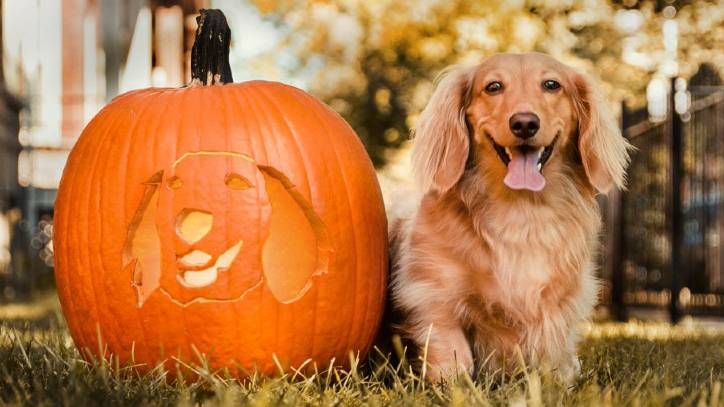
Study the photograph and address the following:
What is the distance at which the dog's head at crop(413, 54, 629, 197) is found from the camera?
2898mm

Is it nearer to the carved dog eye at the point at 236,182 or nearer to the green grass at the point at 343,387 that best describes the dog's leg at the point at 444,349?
the green grass at the point at 343,387

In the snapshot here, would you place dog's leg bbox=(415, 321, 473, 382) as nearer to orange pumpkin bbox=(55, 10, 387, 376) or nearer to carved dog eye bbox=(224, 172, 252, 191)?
orange pumpkin bbox=(55, 10, 387, 376)

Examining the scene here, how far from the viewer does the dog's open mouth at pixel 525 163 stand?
9.39 ft

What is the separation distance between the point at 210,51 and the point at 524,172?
1175mm

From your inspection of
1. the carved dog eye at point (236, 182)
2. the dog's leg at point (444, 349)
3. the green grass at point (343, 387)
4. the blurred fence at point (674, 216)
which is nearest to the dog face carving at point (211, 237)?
the carved dog eye at point (236, 182)

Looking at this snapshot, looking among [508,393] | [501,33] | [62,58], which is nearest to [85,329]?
[508,393]

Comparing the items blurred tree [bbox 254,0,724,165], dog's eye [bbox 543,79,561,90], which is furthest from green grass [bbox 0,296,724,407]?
blurred tree [bbox 254,0,724,165]

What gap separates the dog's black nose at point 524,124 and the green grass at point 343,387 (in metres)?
0.77

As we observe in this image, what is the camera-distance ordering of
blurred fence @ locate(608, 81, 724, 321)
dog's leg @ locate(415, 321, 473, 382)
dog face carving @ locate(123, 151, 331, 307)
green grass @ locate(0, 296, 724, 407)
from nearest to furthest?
green grass @ locate(0, 296, 724, 407), dog face carving @ locate(123, 151, 331, 307), dog's leg @ locate(415, 321, 473, 382), blurred fence @ locate(608, 81, 724, 321)

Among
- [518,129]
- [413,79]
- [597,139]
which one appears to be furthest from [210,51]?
[413,79]

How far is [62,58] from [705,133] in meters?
10.6

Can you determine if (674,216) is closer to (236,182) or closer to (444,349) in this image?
(444,349)

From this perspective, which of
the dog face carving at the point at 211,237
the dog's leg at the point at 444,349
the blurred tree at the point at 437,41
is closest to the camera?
the dog face carving at the point at 211,237

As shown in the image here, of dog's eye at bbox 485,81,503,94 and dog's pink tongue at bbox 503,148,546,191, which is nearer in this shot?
dog's pink tongue at bbox 503,148,546,191
